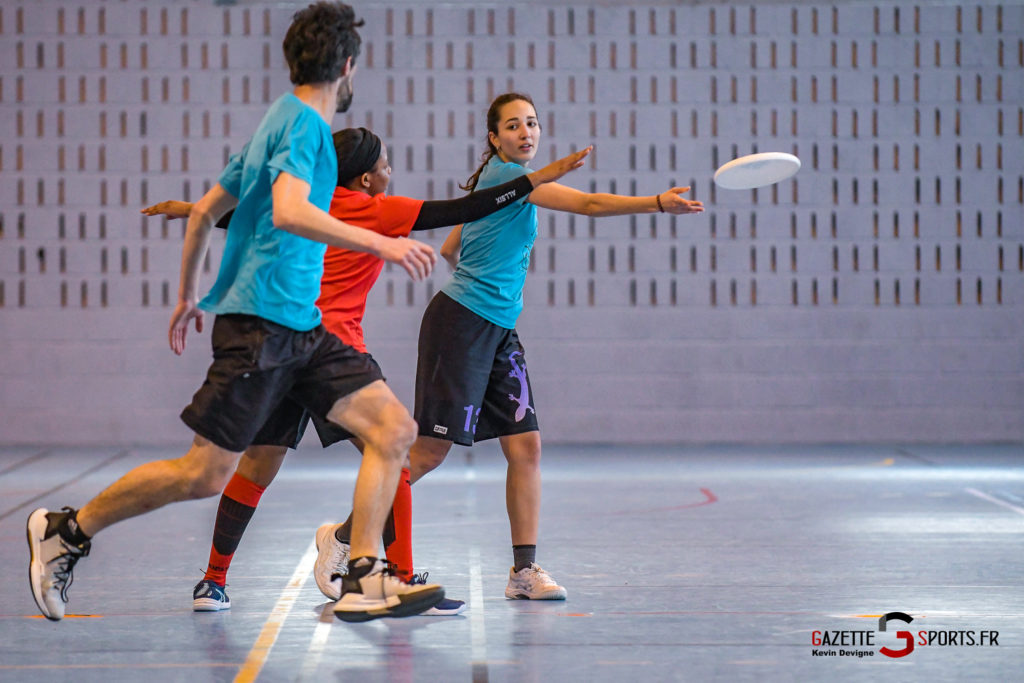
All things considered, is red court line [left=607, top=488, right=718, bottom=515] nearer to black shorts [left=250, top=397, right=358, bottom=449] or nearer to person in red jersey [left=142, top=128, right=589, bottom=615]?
person in red jersey [left=142, top=128, right=589, bottom=615]

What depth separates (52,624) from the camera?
3637mm

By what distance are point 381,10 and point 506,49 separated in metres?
1.29

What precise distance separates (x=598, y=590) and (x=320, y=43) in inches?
84.7

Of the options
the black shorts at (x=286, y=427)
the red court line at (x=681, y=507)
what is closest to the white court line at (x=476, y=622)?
the black shorts at (x=286, y=427)

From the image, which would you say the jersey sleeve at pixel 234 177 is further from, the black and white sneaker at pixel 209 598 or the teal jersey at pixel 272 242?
the black and white sneaker at pixel 209 598

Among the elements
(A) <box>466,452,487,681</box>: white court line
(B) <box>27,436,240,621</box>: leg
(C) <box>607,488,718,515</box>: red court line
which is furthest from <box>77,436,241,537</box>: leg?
(C) <box>607,488,718,515</box>: red court line

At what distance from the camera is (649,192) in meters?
11.6

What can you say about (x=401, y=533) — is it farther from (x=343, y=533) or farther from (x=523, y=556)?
(x=523, y=556)

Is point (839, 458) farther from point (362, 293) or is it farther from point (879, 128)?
point (362, 293)

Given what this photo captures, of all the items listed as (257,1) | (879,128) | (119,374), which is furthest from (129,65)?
(879,128)

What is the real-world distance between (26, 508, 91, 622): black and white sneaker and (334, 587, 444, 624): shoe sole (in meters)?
0.80

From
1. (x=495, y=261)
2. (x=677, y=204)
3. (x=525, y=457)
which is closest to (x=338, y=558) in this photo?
(x=525, y=457)

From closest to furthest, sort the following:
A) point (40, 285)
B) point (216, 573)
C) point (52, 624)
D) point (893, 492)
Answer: point (52, 624) → point (216, 573) → point (893, 492) → point (40, 285)

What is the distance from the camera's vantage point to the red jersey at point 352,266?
3688 millimetres
